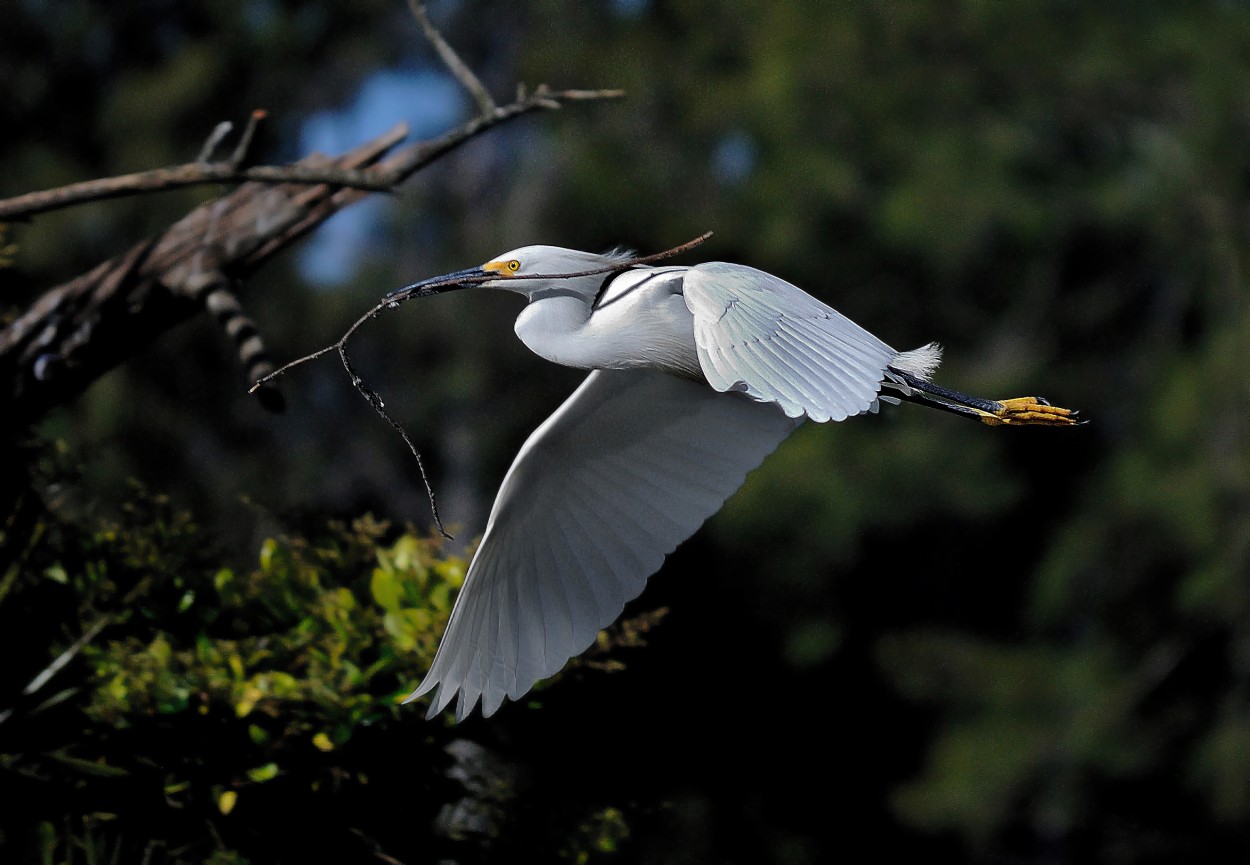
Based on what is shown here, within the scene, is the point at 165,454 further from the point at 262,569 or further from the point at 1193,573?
the point at 262,569

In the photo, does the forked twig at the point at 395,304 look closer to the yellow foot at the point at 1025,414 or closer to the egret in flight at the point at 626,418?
the egret in flight at the point at 626,418

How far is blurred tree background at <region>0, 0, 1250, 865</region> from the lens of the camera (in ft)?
26.0

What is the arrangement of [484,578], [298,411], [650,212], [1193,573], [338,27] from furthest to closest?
[338,27] < [298,411] < [650,212] < [1193,573] < [484,578]

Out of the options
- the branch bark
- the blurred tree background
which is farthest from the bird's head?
the blurred tree background

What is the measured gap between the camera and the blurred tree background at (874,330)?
7918mm

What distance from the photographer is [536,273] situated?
1820 millimetres

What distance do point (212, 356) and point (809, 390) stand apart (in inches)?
342

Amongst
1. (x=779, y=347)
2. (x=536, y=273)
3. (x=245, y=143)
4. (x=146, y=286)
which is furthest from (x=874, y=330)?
(x=779, y=347)

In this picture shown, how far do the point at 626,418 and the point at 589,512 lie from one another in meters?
0.14

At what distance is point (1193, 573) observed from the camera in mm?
7770

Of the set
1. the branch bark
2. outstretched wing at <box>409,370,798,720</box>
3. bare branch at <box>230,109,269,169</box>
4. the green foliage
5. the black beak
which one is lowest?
the green foliage

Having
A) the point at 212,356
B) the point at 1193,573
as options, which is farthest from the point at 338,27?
the point at 1193,573

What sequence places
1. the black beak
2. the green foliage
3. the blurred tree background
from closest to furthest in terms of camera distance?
the black beak, the green foliage, the blurred tree background

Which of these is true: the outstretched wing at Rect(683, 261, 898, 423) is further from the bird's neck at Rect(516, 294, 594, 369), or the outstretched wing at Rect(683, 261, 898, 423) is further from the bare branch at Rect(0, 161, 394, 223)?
the bare branch at Rect(0, 161, 394, 223)
